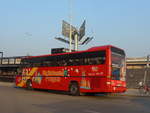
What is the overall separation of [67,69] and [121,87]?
15.5 ft

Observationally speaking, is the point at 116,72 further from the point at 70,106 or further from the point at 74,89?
the point at 70,106

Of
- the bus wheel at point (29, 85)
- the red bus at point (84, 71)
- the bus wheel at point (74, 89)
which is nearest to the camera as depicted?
the red bus at point (84, 71)

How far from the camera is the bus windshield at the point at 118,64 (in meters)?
16.3

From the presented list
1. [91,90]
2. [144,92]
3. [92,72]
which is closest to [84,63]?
[92,72]

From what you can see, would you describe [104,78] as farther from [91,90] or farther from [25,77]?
[25,77]

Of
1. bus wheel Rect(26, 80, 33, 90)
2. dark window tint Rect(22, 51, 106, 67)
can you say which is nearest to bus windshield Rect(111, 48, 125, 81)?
dark window tint Rect(22, 51, 106, 67)

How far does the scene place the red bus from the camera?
16.1 m

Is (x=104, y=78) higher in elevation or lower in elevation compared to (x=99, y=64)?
lower

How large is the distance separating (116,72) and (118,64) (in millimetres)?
670

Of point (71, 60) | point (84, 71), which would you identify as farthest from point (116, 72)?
point (71, 60)

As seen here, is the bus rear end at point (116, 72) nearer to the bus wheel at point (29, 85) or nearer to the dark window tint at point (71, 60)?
the dark window tint at point (71, 60)

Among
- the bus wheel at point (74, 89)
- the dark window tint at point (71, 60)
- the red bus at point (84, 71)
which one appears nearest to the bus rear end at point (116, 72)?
the red bus at point (84, 71)

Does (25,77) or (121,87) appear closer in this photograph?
(121,87)

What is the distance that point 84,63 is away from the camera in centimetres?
1761
